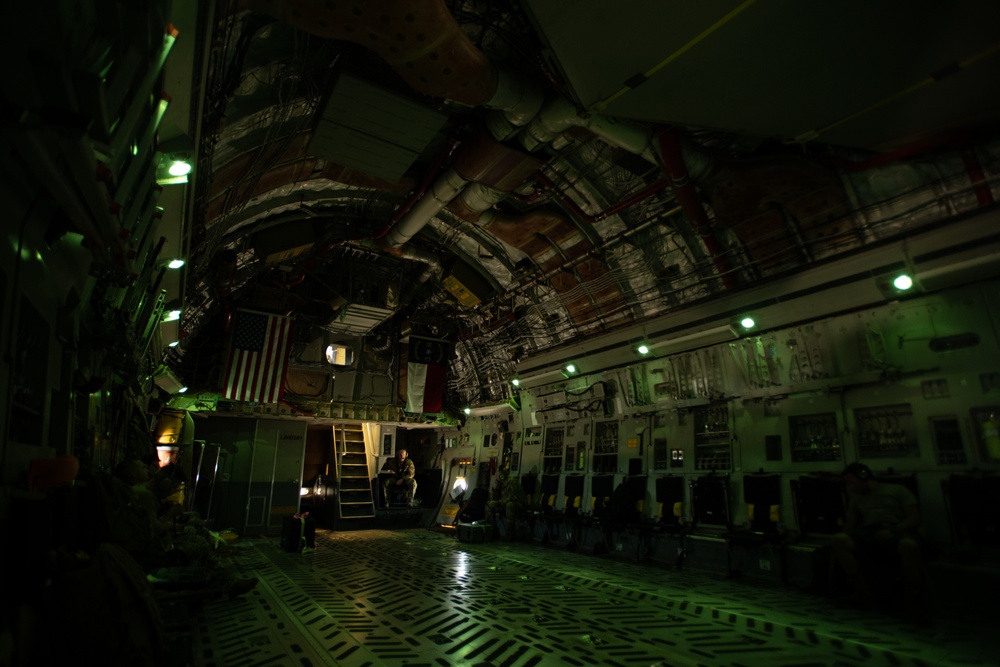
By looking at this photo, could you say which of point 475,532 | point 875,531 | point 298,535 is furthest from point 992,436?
point 298,535

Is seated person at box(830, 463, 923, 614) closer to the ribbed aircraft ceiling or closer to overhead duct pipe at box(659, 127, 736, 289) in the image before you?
the ribbed aircraft ceiling

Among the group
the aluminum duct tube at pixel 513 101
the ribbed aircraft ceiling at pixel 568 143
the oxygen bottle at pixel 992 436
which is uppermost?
the aluminum duct tube at pixel 513 101

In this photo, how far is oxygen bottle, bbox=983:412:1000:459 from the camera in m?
5.30

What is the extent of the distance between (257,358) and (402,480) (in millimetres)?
6413

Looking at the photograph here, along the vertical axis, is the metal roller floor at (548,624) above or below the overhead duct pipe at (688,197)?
below

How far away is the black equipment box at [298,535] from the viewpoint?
30.2 ft

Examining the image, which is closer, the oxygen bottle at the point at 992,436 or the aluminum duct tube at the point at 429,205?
the oxygen bottle at the point at 992,436

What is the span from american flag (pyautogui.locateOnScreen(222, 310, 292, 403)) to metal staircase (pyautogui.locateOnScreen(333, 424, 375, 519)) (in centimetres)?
381

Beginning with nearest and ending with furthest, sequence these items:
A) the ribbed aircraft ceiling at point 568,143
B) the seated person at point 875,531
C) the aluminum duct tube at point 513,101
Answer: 1. the ribbed aircraft ceiling at point 568,143
2. the seated person at point 875,531
3. the aluminum duct tube at point 513,101

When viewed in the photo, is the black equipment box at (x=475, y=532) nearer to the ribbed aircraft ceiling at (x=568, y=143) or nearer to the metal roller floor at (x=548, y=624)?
the metal roller floor at (x=548, y=624)

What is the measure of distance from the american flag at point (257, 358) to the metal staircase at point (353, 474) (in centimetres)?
381

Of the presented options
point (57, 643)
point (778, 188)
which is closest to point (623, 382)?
point (778, 188)

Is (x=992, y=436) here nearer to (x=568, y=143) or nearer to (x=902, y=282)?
(x=902, y=282)

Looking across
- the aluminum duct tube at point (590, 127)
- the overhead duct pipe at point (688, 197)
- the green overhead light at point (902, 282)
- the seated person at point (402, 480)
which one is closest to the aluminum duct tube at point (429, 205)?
the aluminum duct tube at point (590, 127)
